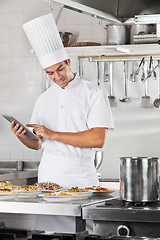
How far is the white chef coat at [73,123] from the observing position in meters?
3.12

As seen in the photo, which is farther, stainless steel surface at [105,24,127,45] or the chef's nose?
stainless steel surface at [105,24,127,45]

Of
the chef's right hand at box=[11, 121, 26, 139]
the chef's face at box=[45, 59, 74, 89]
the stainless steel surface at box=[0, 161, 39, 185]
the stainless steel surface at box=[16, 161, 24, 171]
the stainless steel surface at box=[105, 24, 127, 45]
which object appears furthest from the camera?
the stainless steel surface at box=[16, 161, 24, 171]

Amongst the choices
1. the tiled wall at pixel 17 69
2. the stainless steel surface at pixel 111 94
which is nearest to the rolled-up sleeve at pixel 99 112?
the stainless steel surface at pixel 111 94

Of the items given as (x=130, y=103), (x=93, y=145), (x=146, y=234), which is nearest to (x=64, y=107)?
(x=93, y=145)

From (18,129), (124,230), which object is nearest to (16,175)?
(18,129)

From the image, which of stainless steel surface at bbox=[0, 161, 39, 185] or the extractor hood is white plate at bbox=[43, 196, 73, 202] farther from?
stainless steel surface at bbox=[0, 161, 39, 185]

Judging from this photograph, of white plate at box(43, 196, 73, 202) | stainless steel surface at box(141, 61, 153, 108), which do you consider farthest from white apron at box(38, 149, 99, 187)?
stainless steel surface at box(141, 61, 153, 108)

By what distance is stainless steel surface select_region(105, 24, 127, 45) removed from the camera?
504 centimetres

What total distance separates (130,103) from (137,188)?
2.86 meters

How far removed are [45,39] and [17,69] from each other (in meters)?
2.39

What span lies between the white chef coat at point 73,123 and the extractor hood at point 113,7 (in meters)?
0.76

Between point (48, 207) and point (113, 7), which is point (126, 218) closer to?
point (48, 207)

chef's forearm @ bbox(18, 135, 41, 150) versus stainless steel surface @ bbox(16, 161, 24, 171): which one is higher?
chef's forearm @ bbox(18, 135, 41, 150)

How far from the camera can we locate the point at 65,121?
3201 mm
